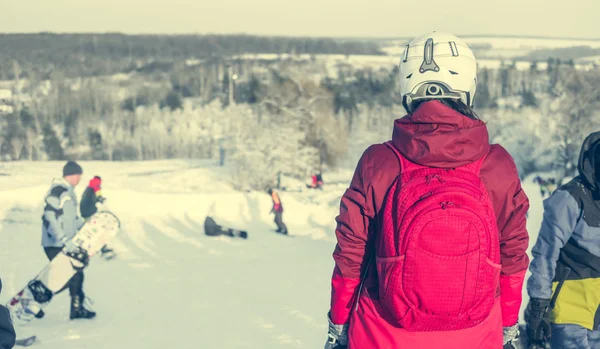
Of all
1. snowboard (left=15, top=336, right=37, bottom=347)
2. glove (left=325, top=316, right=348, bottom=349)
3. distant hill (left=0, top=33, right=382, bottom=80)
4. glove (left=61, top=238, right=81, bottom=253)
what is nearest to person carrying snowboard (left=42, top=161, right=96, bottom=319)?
glove (left=61, top=238, right=81, bottom=253)

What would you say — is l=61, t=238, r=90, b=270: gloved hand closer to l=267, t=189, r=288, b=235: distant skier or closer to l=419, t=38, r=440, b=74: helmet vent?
l=419, t=38, r=440, b=74: helmet vent

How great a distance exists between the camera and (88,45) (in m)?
64.9

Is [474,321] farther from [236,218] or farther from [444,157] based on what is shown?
[236,218]

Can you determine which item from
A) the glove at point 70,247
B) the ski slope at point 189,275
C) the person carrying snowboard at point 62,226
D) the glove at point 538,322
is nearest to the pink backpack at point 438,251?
the glove at point 538,322

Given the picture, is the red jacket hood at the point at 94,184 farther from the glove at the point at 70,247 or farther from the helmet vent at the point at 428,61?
the helmet vent at the point at 428,61

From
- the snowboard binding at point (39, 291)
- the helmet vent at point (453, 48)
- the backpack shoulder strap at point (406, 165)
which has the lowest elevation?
the snowboard binding at point (39, 291)

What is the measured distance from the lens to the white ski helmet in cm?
214

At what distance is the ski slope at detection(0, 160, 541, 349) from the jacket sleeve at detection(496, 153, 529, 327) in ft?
13.3

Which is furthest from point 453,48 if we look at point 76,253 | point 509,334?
point 76,253

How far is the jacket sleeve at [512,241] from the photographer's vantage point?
6.51 feet

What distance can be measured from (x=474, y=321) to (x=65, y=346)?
491cm

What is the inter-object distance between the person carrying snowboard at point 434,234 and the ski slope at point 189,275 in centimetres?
408

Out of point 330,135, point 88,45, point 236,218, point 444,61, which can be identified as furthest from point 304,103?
point 444,61

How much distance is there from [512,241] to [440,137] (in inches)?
16.1
